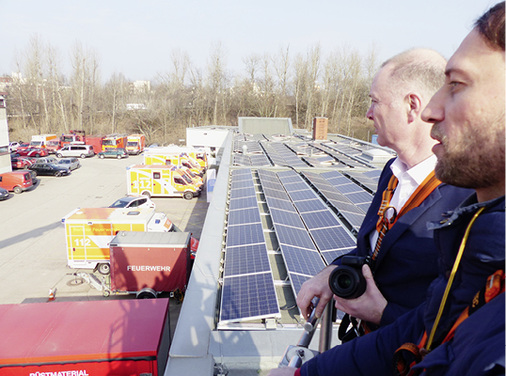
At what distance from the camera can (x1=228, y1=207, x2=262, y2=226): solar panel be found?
8.39 meters

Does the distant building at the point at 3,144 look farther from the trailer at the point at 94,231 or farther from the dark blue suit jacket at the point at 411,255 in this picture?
the dark blue suit jacket at the point at 411,255

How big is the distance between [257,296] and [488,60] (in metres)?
4.68

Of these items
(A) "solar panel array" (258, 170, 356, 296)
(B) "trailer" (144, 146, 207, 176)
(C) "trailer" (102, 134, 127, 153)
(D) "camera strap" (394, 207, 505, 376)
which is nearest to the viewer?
(D) "camera strap" (394, 207, 505, 376)

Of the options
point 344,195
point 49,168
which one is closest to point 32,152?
point 49,168

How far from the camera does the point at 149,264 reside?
11711mm

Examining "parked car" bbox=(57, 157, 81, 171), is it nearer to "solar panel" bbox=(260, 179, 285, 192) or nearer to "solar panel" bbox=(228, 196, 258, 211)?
"solar panel" bbox=(260, 179, 285, 192)

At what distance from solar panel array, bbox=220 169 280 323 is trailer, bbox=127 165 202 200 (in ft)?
50.6

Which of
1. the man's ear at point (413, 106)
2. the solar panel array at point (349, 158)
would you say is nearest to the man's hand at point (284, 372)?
the man's ear at point (413, 106)

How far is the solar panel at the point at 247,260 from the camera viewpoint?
6.07 metres

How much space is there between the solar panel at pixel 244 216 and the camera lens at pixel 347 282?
20.9 feet

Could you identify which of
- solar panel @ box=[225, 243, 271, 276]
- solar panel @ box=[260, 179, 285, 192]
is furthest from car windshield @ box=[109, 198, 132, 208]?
solar panel @ box=[225, 243, 271, 276]

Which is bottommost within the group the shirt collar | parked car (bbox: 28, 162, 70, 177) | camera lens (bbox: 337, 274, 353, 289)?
parked car (bbox: 28, 162, 70, 177)

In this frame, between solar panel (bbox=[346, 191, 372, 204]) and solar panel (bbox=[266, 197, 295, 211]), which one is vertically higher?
solar panel (bbox=[346, 191, 372, 204])

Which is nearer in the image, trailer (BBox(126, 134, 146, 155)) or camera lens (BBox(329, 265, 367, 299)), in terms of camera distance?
camera lens (BBox(329, 265, 367, 299))
